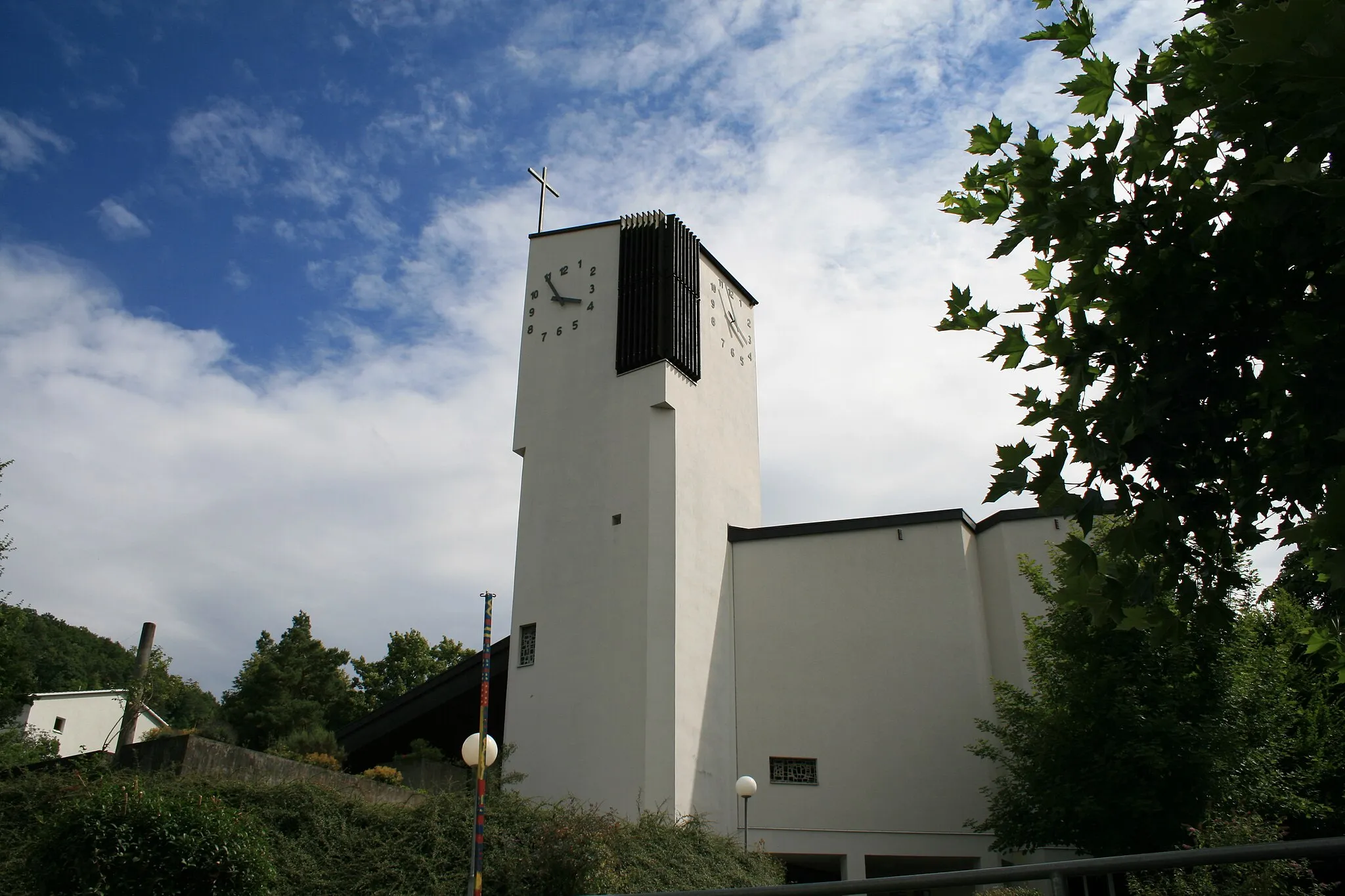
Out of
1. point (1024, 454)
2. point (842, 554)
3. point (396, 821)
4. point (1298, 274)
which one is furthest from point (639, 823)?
point (1298, 274)

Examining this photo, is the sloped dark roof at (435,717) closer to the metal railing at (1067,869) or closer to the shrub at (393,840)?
the shrub at (393,840)

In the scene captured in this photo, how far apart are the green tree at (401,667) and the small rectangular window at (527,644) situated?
21830 millimetres

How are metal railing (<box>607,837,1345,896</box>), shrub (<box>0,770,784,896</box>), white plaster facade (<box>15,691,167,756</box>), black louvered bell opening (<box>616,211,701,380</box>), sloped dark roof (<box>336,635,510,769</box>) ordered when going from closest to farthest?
metal railing (<box>607,837,1345,896</box>) < shrub (<box>0,770,784,896</box>) < sloped dark roof (<box>336,635,510,769</box>) < black louvered bell opening (<box>616,211,701,380</box>) < white plaster facade (<box>15,691,167,756</box>)

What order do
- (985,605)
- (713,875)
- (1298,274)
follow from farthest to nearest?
1. (985,605)
2. (713,875)
3. (1298,274)

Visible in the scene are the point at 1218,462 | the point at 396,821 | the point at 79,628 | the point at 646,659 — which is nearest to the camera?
the point at 1218,462

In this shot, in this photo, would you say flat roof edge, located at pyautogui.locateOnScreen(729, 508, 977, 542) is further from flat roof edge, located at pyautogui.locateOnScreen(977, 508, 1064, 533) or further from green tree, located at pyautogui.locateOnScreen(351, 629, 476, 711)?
green tree, located at pyautogui.locateOnScreen(351, 629, 476, 711)

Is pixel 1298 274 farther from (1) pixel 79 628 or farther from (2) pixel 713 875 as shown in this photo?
(1) pixel 79 628

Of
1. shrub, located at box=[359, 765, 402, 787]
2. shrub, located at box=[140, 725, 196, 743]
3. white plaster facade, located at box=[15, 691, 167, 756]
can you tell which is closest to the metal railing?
shrub, located at box=[140, 725, 196, 743]

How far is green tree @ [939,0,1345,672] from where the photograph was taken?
13.4 ft

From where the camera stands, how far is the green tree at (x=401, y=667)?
41.3 m

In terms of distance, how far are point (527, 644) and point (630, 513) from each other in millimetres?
3553

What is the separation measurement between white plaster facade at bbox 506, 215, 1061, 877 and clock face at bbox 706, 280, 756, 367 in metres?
1.27

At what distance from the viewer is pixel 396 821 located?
542 inches

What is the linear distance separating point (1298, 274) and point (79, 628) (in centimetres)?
6783
